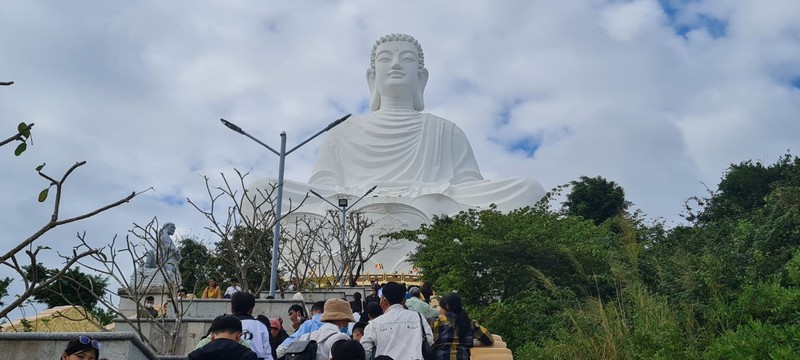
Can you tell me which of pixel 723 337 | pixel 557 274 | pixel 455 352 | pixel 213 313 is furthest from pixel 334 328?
pixel 557 274

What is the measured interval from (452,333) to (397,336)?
2.89ft

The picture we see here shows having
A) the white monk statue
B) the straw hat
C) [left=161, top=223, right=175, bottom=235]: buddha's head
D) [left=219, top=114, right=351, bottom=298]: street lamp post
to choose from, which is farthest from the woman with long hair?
the white monk statue

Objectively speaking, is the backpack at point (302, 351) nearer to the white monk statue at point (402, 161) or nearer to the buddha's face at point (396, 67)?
the white monk statue at point (402, 161)

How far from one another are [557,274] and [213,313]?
235 inches

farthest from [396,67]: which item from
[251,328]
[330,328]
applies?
[251,328]

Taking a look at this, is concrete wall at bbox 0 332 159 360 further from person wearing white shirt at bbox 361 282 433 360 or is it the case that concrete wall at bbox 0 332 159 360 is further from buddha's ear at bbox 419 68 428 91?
buddha's ear at bbox 419 68 428 91

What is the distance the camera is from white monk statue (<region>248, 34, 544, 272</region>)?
26172 mm

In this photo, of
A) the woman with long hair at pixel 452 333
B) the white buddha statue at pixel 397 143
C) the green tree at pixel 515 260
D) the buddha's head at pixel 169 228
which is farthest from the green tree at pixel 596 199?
the woman with long hair at pixel 452 333

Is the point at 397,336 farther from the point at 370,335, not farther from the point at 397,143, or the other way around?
the point at 397,143

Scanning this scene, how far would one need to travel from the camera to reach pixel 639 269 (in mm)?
11016

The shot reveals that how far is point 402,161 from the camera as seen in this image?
2833 centimetres

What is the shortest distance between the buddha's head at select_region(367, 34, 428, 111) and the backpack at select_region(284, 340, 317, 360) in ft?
78.3

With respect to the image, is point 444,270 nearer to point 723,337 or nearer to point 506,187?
point 723,337

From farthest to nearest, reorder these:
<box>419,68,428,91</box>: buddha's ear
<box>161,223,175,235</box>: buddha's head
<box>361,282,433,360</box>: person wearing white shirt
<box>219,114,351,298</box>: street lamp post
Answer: <box>419,68,428,91</box>: buddha's ear
<box>161,223,175,235</box>: buddha's head
<box>219,114,351,298</box>: street lamp post
<box>361,282,433,360</box>: person wearing white shirt
